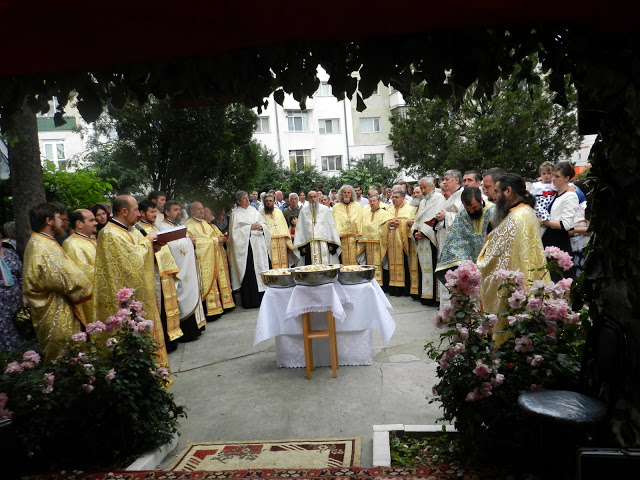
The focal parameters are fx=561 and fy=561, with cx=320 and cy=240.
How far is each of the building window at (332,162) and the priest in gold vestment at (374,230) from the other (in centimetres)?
2425

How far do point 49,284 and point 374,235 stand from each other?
703 centimetres

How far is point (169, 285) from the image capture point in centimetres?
730

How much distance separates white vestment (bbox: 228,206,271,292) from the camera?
1035 centimetres

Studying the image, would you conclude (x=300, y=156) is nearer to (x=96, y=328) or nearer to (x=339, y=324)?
(x=339, y=324)

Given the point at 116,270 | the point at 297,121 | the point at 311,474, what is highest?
the point at 297,121

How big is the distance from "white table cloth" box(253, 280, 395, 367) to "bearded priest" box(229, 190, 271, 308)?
407 cm

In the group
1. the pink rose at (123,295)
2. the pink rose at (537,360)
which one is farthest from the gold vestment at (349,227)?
the pink rose at (537,360)

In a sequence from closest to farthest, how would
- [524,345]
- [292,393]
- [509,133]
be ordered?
[524,345] < [292,393] < [509,133]

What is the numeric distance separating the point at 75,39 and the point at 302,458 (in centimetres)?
304

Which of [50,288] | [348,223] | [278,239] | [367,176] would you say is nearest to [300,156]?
[367,176]

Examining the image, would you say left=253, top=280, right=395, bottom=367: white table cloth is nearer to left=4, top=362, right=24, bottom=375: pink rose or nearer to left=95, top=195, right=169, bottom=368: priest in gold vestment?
left=95, top=195, right=169, bottom=368: priest in gold vestment

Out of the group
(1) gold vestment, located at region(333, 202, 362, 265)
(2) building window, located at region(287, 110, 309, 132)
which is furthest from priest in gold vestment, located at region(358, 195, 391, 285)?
(2) building window, located at region(287, 110, 309, 132)

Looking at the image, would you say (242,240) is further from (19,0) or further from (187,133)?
(19,0)

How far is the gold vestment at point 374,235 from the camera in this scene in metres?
10.9
